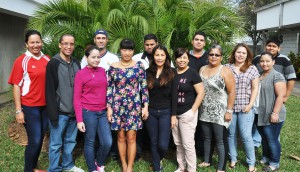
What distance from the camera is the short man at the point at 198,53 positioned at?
462 cm

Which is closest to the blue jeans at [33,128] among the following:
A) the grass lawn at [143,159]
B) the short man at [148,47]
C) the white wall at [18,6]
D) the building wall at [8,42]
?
the grass lawn at [143,159]

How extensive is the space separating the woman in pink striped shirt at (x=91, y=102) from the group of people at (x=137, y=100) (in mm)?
13

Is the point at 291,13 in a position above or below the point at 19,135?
above

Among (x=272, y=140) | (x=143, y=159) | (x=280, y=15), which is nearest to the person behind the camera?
(x=272, y=140)

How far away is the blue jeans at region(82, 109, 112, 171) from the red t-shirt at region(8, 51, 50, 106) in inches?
24.1

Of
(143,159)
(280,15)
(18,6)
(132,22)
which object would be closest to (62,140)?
(143,159)

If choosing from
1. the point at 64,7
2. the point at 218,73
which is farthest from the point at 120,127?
the point at 64,7

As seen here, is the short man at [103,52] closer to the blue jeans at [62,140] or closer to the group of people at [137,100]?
the group of people at [137,100]

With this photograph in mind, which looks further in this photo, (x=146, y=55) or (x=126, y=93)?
(x=146, y=55)

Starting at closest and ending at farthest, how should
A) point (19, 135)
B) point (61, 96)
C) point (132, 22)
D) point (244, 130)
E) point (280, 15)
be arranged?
point (61, 96)
point (244, 130)
point (132, 22)
point (19, 135)
point (280, 15)

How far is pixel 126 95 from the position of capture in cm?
400

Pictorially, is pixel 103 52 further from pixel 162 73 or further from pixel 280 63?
pixel 280 63

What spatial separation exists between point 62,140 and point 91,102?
0.74 m

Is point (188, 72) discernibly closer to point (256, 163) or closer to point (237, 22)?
point (256, 163)
